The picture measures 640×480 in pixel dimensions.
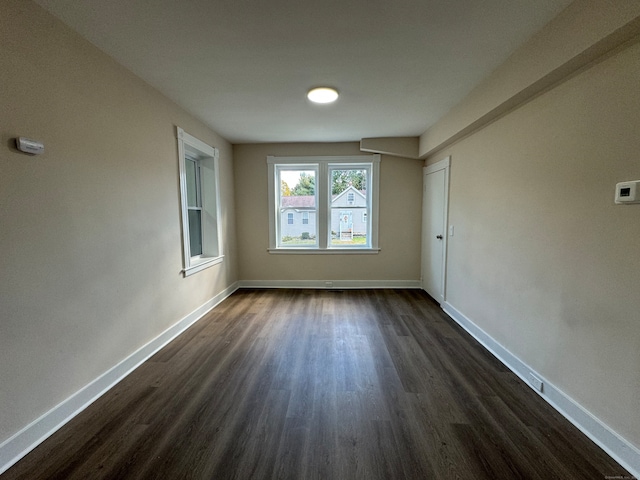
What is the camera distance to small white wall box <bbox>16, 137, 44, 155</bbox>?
1407mm

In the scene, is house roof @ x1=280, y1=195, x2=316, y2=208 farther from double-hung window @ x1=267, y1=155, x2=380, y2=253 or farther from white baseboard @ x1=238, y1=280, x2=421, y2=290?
white baseboard @ x1=238, y1=280, x2=421, y2=290

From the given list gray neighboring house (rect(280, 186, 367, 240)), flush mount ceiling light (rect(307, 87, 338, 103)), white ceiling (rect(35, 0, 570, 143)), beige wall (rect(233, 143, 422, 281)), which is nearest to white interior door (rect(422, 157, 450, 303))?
beige wall (rect(233, 143, 422, 281))

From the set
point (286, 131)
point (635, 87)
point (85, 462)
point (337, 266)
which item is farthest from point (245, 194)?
point (635, 87)

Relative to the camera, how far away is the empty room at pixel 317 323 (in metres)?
1.40

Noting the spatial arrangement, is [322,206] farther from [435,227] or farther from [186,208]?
[186,208]

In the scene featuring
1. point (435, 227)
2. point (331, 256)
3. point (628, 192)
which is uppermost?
point (628, 192)

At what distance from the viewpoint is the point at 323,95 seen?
2.59 meters

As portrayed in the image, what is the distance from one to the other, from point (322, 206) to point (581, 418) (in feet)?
12.3

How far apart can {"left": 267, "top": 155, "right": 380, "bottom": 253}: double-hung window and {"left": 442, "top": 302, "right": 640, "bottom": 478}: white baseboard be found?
8.50 ft

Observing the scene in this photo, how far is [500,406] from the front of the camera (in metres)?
1.80

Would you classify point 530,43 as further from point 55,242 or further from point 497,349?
point 55,242

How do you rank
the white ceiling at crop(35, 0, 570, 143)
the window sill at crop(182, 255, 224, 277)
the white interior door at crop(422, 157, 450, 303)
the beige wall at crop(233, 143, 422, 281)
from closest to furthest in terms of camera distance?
1. the white ceiling at crop(35, 0, 570, 143)
2. the window sill at crop(182, 255, 224, 277)
3. the white interior door at crop(422, 157, 450, 303)
4. the beige wall at crop(233, 143, 422, 281)

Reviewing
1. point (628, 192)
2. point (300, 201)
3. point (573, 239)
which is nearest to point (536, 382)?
point (573, 239)

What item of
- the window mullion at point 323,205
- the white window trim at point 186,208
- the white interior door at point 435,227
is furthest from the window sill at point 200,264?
the white interior door at point 435,227
